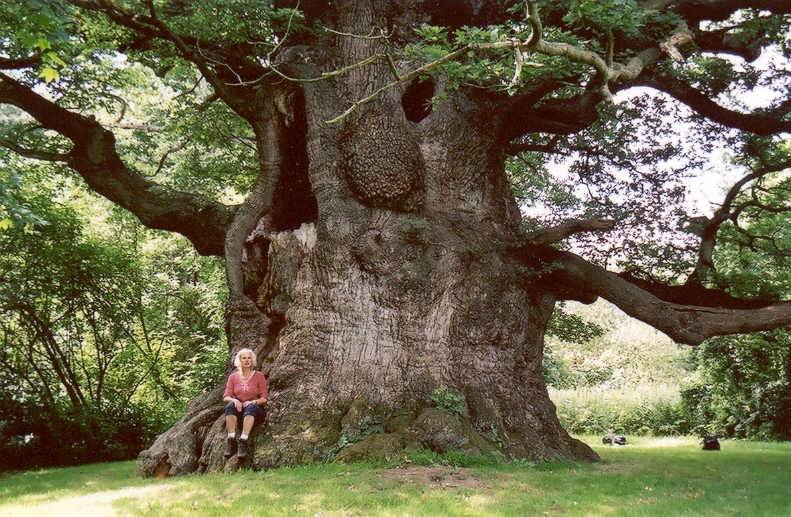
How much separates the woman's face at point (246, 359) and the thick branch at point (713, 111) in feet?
27.7

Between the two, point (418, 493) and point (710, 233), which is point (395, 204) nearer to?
point (418, 493)

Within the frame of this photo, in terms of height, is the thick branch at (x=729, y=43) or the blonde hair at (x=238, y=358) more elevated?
the thick branch at (x=729, y=43)

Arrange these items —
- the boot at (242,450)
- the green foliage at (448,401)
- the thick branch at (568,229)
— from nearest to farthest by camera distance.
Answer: the boot at (242,450) → the green foliage at (448,401) → the thick branch at (568,229)

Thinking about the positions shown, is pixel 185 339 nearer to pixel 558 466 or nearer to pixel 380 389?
pixel 380 389

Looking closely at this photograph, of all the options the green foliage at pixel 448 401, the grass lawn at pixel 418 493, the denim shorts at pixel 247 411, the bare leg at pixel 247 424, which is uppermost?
the green foliage at pixel 448 401

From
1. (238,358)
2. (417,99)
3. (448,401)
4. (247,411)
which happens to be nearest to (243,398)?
(247,411)

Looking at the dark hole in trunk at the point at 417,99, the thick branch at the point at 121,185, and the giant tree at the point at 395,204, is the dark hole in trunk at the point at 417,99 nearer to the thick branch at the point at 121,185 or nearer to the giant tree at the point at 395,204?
the giant tree at the point at 395,204

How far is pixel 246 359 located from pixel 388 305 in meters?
2.18

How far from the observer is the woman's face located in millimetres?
9031

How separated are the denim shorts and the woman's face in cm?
60

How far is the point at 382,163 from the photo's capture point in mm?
10133

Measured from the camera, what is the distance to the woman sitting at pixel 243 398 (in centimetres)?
841

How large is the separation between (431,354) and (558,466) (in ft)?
7.59

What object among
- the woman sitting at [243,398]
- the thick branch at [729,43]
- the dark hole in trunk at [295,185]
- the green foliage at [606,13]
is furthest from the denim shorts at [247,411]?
the thick branch at [729,43]
